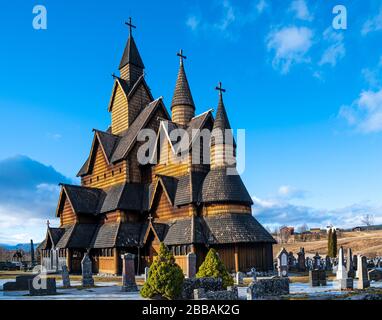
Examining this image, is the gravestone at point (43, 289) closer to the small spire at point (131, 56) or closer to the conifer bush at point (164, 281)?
the conifer bush at point (164, 281)

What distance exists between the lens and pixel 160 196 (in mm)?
35156

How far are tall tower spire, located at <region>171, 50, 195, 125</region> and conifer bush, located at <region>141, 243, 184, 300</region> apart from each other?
25.7 metres

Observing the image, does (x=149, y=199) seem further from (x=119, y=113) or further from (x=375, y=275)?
(x=375, y=275)

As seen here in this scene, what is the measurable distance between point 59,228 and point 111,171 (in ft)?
26.7

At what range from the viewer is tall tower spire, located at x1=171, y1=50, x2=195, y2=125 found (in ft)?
132

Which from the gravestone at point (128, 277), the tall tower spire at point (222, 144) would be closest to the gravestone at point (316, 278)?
the gravestone at point (128, 277)

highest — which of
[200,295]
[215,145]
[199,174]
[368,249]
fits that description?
[215,145]

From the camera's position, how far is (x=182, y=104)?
40500mm

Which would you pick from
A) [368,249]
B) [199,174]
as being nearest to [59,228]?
[199,174]

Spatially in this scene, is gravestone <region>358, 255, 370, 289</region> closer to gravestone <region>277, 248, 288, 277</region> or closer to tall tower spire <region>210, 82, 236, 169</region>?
gravestone <region>277, 248, 288, 277</region>

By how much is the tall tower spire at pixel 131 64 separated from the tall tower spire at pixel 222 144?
15.8 metres

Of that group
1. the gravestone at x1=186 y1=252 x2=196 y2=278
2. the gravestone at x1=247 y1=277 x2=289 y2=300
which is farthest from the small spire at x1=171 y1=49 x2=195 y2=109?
the gravestone at x1=247 y1=277 x2=289 y2=300

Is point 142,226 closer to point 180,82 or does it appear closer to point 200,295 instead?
point 180,82
